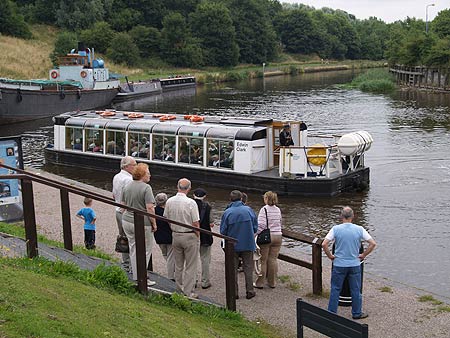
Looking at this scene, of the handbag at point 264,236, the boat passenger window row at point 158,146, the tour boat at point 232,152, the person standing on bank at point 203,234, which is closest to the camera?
the person standing on bank at point 203,234

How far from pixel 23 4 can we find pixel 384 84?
77448 mm

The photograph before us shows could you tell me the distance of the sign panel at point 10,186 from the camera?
56.5 ft

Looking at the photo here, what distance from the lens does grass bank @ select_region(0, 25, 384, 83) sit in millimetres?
80062

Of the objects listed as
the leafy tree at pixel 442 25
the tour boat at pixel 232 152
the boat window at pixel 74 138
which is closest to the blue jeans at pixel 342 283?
the tour boat at pixel 232 152

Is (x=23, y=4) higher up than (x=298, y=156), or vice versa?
(x=23, y=4)

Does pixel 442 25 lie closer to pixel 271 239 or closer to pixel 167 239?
pixel 271 239

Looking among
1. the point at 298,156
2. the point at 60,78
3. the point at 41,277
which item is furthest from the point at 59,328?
the point at 60,78

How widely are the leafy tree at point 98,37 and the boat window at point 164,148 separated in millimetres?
80344

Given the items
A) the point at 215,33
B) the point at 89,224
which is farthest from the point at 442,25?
the point at 89,224

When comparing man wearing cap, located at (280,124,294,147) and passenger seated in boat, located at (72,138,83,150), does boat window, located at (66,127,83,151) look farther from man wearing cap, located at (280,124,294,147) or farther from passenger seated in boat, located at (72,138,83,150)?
man wearing cap, located at (280,124,294,147)

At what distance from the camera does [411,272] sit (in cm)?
1694

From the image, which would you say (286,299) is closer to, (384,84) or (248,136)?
(248,136)

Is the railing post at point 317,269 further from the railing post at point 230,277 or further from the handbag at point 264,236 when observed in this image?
the railing post at point 230,277

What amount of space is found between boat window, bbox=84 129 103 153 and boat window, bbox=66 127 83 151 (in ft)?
1.47
